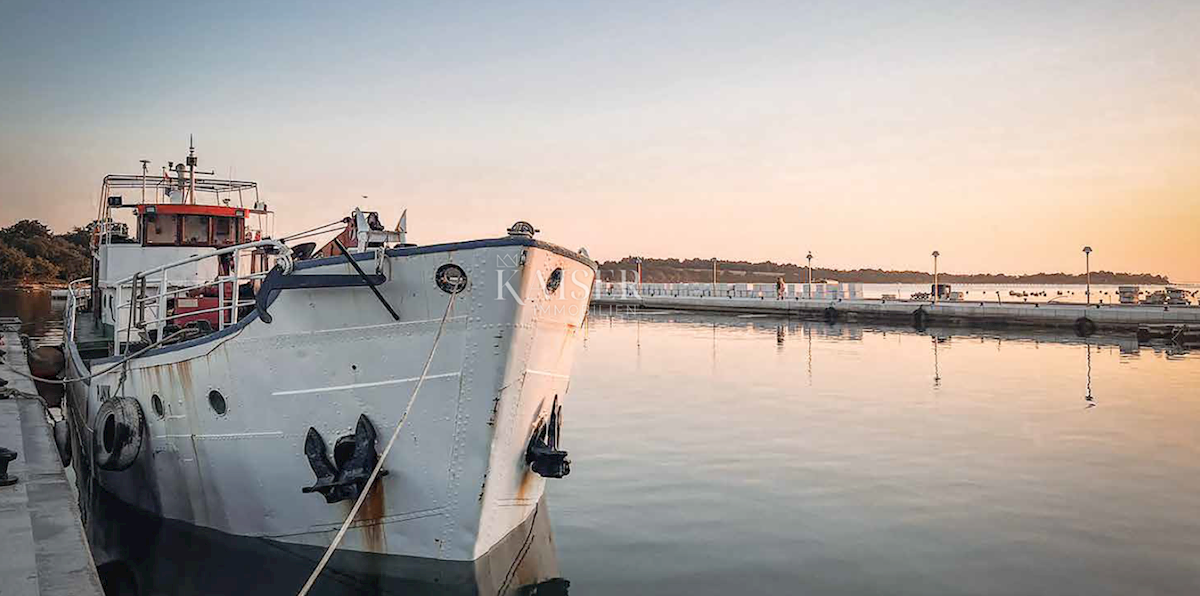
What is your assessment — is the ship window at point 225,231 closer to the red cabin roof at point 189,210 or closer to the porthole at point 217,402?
the red cabin roof at point 189,210

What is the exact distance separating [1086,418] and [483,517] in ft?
44.0

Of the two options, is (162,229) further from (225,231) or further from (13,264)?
(13,264)

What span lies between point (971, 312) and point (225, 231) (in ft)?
123

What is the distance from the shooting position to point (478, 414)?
6949 millimetres

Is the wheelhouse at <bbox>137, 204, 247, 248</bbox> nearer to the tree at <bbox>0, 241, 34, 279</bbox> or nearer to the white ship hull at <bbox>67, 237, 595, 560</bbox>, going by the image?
the white ship hull at <bbox>67, 237, 595, 560</bbox>

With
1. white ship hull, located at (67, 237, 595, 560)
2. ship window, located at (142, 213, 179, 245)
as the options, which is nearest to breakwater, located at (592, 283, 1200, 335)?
white ship hull, located at (67, 237, 595, 560)

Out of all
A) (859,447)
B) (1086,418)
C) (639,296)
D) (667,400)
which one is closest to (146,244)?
(667,400)

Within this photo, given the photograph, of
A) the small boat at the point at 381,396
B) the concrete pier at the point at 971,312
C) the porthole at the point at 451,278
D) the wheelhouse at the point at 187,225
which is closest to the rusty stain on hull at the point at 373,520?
the small boat at the point at 381,396

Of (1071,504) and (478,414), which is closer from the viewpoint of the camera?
(478,414)

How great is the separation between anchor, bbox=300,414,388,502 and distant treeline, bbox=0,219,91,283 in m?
94.3

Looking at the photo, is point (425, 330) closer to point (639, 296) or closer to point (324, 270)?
point (324, 270)

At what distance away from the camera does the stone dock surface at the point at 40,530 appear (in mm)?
5148

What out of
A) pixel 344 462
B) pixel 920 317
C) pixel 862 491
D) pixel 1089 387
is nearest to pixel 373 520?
pixel 344 462

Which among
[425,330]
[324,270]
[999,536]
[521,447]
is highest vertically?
[324,270]
